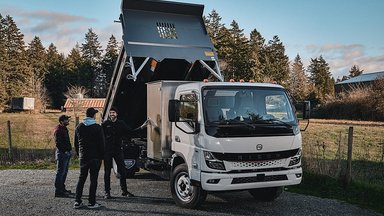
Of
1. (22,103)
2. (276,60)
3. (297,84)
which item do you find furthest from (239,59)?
(22,103)

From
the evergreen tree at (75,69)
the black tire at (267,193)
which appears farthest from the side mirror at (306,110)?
the evergreen tree at (75,69)

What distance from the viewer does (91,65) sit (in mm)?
94562

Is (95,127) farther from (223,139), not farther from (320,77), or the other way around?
(320,77)

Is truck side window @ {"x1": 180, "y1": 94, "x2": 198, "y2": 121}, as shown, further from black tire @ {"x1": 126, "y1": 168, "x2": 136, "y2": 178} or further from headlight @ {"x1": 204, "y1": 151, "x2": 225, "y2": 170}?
black tire @ {"x1": 126, "y1": 168, "x2": 136, "y2": 178}

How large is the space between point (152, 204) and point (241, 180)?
83.8 inches

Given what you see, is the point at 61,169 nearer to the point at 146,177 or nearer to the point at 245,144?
the point at 146,177

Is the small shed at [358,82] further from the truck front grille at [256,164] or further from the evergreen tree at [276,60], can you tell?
the truck front grille at [256,164]

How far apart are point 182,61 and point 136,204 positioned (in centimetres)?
386

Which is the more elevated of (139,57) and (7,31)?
(7,31)

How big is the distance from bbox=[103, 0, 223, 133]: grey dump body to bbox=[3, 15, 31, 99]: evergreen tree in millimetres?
65756

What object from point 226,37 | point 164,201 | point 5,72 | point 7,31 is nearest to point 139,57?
point 164,201

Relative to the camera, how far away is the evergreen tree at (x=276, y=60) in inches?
2741

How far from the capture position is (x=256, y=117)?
738cm

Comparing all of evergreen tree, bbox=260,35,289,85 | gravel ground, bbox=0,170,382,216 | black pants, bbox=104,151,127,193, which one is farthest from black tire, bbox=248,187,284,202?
evergreen tree, bbox=260,35,289,85
